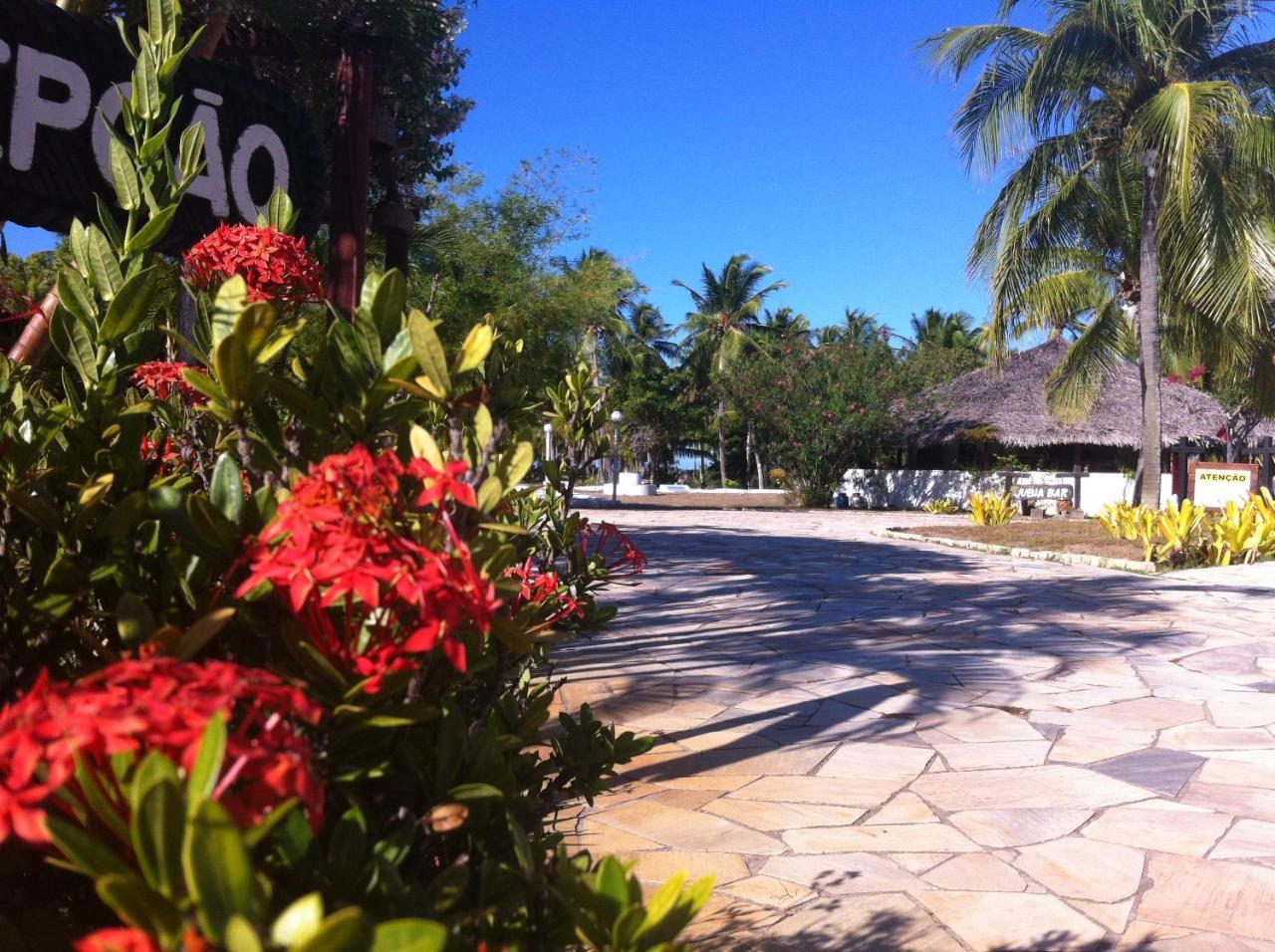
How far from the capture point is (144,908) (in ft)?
2.05

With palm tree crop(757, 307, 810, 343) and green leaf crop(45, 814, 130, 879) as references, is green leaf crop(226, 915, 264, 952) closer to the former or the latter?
green leaf crop(45, 814, 130, 879)

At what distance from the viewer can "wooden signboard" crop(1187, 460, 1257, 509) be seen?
14.0 metres

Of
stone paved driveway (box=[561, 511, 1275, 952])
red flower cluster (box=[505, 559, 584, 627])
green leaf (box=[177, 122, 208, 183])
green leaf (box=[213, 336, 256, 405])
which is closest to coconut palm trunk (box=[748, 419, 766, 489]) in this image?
stone paved driveway (box=[561, 511, 1275, 952])

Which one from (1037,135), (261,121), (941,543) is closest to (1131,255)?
(1037,135)

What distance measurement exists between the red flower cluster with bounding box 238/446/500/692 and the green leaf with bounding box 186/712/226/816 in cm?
19

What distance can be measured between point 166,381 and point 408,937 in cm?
142

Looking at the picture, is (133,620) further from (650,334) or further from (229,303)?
(650,334)

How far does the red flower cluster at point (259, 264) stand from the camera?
1.59 meters

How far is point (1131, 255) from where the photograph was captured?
16.3m

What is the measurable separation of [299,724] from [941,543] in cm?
1423

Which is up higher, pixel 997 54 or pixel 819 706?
pixel 997 54

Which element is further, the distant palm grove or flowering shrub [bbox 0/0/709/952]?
the distant palm grove

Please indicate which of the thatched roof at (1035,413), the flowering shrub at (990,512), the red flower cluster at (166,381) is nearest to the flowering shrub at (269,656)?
the red flower cluster at (166,381)

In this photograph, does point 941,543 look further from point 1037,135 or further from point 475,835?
point 475,835
